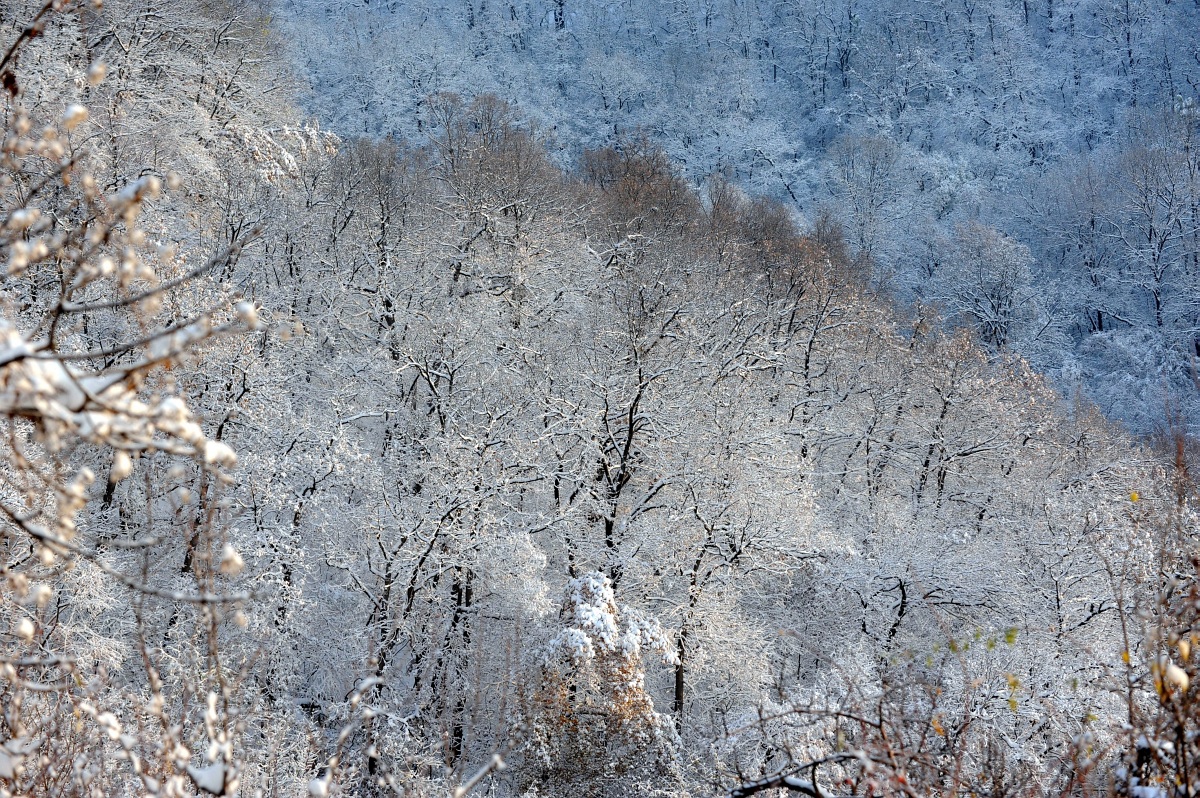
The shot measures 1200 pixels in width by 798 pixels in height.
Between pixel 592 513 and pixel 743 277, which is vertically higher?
pixel 743 277

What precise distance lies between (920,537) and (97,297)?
19.9m

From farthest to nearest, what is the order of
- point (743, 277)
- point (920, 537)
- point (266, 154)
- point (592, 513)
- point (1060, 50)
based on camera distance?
point (1060, 50), point (743, 277), point (920, 537), point (592, 513), point (266, 154)

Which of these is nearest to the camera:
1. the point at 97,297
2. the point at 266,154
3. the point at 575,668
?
the point at 575,668

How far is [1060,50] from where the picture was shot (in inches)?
2431

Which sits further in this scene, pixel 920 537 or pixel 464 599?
pixel 920 537

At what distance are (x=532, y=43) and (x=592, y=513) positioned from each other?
56.9m

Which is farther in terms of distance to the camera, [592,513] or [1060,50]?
[1060,50]


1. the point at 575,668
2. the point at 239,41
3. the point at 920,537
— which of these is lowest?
the point at 920,537

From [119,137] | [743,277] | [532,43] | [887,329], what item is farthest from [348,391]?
[532,43]

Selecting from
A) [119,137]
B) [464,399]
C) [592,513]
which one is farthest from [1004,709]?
[119,137]

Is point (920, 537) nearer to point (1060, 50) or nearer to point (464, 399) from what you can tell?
point (464, 399)

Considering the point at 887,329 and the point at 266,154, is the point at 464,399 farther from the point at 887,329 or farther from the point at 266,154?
the point at 887,329

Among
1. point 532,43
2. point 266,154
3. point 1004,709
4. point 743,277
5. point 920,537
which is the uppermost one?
point 532,43

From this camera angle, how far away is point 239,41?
71.3ft
